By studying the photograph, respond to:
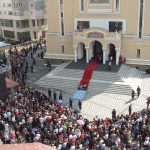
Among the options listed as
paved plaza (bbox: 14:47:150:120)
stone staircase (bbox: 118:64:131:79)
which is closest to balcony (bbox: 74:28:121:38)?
paved plaza (bbox: 14:47:150:120)

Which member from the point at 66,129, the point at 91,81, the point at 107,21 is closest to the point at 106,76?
the point at 91,81

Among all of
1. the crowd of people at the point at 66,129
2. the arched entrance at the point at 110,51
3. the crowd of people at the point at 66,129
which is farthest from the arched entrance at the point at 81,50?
the crowd of people at the point at 66,129

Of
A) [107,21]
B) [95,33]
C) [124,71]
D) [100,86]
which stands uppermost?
[107,21]

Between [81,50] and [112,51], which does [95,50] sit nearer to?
[81,50]

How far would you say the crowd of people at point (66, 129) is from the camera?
61.0ft

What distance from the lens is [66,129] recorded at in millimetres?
20406

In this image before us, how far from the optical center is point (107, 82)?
33656mm

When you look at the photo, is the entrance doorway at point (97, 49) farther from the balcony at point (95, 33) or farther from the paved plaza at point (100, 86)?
the paved plaza at point (100, 86)

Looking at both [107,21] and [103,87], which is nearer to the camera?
[103,87]

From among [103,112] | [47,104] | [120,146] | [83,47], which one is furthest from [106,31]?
[120,146]

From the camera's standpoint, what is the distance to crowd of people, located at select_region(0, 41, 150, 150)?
18578mm

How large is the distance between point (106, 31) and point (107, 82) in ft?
26.3

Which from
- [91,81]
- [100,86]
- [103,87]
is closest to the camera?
[103,87]

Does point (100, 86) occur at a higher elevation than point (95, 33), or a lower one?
lower
